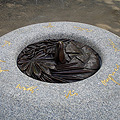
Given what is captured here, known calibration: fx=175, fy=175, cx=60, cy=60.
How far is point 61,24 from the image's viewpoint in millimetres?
3834

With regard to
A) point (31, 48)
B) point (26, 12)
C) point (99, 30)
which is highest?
point (99, 30)

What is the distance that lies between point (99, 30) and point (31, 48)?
4.73 ft

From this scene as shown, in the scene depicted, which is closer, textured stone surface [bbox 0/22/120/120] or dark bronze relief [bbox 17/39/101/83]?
textured stone surface [bbox 0/22/120/120]

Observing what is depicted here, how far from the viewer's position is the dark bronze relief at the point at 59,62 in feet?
8.54

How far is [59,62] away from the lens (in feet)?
9.29

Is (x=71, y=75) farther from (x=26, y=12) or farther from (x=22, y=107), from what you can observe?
(x=26, y=12)

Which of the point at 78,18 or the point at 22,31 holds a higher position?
the point at 22,31

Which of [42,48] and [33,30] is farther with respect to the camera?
[33,30]

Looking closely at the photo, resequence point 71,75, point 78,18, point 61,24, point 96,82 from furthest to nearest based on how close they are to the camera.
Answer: point 78,18
point 61,24
point 71,75
point 96,82

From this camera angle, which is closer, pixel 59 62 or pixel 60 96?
pixel 60 96

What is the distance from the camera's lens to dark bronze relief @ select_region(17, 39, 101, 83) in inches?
102

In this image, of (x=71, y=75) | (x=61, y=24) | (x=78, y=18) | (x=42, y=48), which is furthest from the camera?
(x=78, y=18)

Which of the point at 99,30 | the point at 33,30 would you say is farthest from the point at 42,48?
the point at 99,30

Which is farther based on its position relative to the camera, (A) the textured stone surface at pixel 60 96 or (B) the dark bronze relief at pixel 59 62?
(B) the dark bronze relief at pixel 59 62
